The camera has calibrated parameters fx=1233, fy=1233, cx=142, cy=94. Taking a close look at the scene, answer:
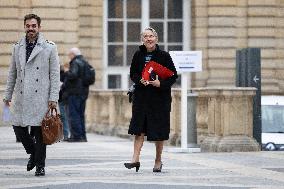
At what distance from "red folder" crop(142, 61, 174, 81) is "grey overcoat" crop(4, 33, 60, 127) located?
114 centimetres

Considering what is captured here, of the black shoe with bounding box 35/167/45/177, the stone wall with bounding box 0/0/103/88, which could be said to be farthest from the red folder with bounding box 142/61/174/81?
the stone wall with bounding box 0/0/103/88

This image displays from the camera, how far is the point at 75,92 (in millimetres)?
23531

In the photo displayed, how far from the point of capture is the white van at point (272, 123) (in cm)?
2409

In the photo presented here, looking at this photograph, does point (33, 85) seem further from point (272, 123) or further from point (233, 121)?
point (272, 123)

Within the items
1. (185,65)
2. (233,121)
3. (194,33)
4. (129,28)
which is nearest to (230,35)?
(194,33)

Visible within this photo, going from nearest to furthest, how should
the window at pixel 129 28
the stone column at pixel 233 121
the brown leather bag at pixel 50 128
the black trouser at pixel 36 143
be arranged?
the brown leather bag at pixel 50 128, the black trouser at pixel 36 143, the stone column at pixel 233 121, the window at pixel 129 28

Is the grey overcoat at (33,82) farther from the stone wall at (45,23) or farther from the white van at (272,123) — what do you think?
the stone wall at (45,23)

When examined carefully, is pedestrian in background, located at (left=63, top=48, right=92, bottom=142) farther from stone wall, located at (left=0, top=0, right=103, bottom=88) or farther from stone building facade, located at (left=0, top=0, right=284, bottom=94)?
stone building facade, located at (left=0, top=0, right=284, bottom=94)

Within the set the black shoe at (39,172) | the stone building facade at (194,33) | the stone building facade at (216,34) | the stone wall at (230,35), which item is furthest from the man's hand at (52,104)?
the stone wall at (230,35)

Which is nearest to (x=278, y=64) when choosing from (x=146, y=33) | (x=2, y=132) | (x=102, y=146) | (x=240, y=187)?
(x=2, y=132)

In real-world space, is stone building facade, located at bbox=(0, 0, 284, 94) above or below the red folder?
above

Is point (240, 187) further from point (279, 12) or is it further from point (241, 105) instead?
point (279, 12)

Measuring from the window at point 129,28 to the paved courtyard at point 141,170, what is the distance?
560 inches

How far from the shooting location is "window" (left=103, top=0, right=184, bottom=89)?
34.2 metres
